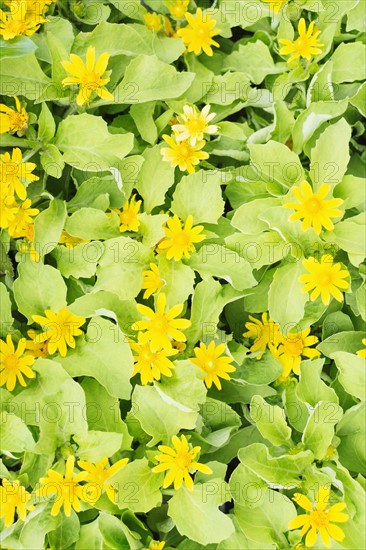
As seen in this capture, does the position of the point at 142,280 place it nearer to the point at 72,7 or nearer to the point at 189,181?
the point at 189,181

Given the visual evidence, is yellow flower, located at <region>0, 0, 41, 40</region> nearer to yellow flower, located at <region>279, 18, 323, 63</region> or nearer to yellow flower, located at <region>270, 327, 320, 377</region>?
yellow flower, located at <region>279, 18, 323, 63</region>

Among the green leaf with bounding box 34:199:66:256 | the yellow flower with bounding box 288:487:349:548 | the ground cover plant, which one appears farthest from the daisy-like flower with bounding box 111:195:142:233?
the yellow flower with bounding box 288:487:349:548

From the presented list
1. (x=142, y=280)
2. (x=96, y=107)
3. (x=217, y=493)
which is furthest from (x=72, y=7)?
(x=217, y=493)

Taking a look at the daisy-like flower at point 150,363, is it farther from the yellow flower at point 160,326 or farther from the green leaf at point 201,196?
the green leaf at point 201,196

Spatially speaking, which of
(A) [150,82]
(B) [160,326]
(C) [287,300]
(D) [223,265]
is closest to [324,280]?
(C) [287,300]

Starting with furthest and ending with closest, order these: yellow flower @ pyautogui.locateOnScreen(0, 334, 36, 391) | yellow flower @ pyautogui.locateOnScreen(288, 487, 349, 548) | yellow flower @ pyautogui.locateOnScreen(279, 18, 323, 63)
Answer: yellow flower @ pyautogui.locateOnScreen(279, 18, 323, 63) → yellow flower @ pyautogui.locateOnScreen(0, 334, 36, 391) → yellow flower @ pyautogui.locateOnScreen(288, 487, 349, 548)
